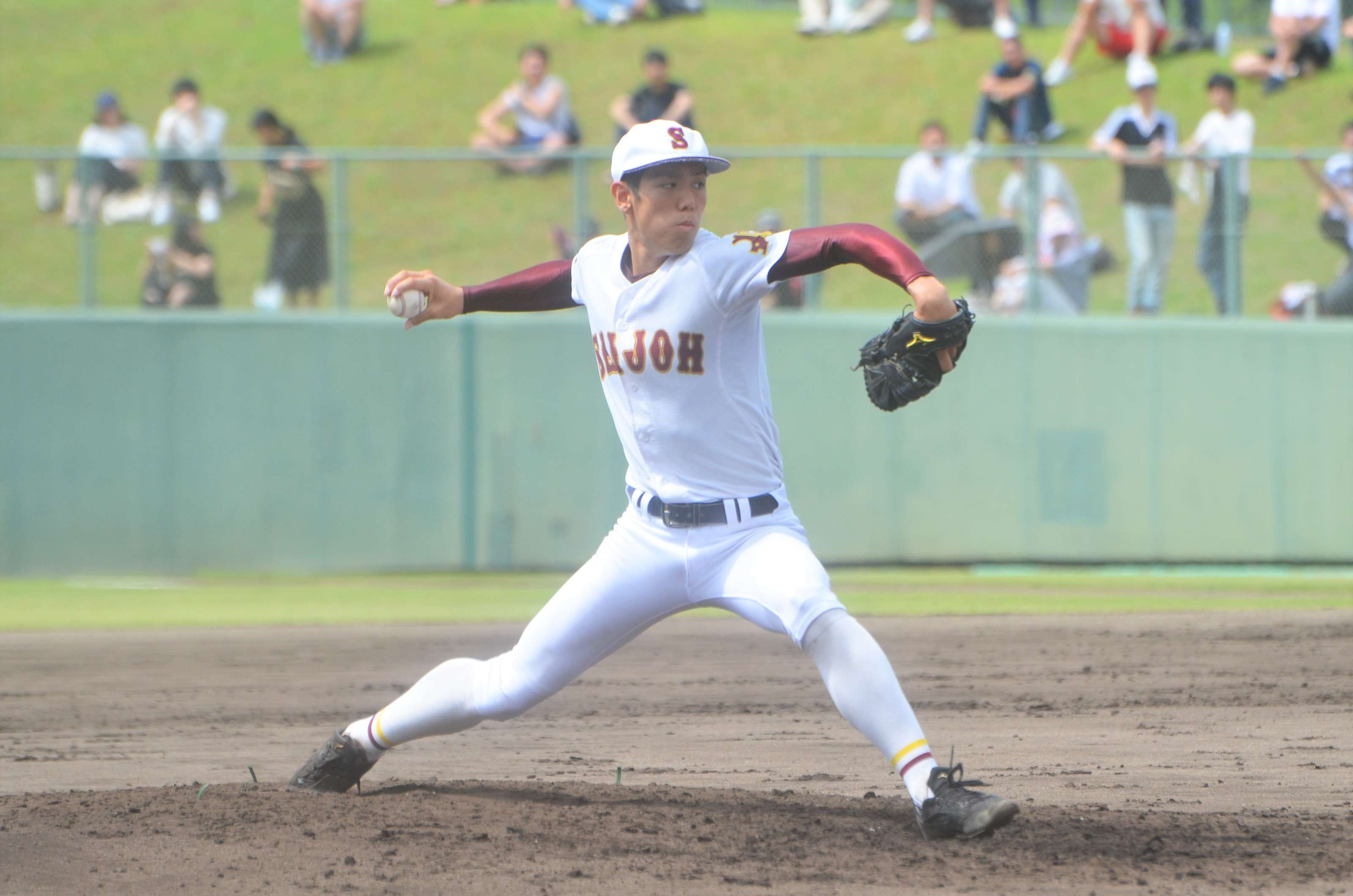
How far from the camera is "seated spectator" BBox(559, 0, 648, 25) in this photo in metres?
23.6

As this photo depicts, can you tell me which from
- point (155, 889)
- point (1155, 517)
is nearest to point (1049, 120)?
point (1155, 517)

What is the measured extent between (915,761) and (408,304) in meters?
1.92

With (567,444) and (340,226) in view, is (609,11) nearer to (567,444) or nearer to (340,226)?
(340,226)

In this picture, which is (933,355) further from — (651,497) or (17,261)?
(17,261)

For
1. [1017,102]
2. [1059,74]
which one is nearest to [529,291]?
[1017,102]

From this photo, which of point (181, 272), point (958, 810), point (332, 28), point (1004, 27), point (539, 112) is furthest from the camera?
point (332, 28)

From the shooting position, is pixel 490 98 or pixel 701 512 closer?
pixel 701 512

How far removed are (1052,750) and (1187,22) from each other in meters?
16.8

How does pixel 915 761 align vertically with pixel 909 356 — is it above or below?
below

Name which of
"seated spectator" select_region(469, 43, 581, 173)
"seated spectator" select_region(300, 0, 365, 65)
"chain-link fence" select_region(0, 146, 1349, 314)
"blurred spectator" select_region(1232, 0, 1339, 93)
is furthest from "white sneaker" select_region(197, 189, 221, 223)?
"blurred spectator" select_region(1232, 0, 1339, 93)

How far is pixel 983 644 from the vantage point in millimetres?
8680

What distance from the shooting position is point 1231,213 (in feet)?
40.6

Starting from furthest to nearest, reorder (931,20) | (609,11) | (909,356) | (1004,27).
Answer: (609,11)
(931,20)
(1004,27)
(909,356)

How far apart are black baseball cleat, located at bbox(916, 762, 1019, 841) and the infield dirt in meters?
0.07
